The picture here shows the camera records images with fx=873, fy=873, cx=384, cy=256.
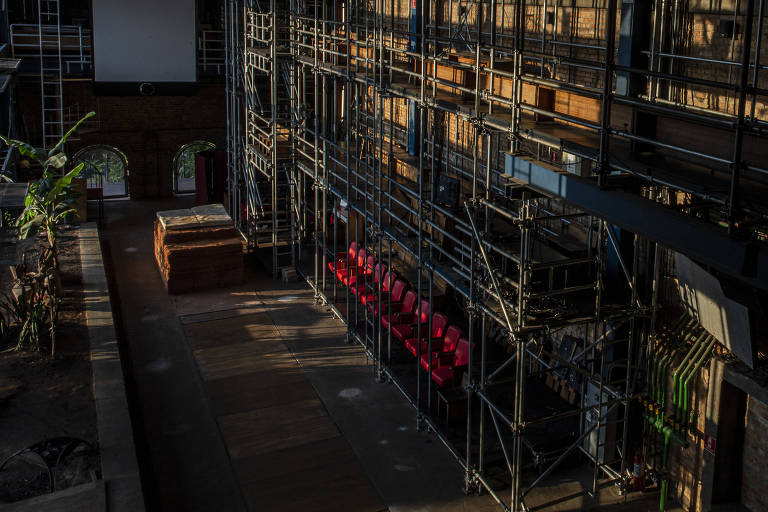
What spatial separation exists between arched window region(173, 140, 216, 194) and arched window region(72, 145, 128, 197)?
1.39 m

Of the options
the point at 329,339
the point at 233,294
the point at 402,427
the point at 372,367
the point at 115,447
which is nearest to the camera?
the point at 115,447

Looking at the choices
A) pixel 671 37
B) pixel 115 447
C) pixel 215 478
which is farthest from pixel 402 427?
pixel 671 37

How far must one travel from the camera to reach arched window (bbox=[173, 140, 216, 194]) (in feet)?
82.2

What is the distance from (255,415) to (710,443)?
19.8 ft

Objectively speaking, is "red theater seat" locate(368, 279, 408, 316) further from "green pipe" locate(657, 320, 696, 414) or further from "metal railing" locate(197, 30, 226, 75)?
"metal railing" locate(197, 30, 226, 75)

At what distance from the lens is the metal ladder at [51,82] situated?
854 inches

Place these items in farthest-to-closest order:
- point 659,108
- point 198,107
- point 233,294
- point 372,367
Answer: point 198,107 → point 233,294 → point 372,367 → point 659,108

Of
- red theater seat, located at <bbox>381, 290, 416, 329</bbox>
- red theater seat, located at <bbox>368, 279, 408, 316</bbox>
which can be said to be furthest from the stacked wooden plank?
red theater seat, located at <bbox>381, 290, 416, 329</bbox>

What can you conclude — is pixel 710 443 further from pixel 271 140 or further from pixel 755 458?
pixel 271 140

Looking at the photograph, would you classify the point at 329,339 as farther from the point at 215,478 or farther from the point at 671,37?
the point at 671,37

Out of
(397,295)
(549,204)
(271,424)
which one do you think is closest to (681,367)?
(549,204)

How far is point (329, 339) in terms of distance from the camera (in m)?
14.8

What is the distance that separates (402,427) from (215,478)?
2.63 m

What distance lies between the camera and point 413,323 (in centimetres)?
1391
